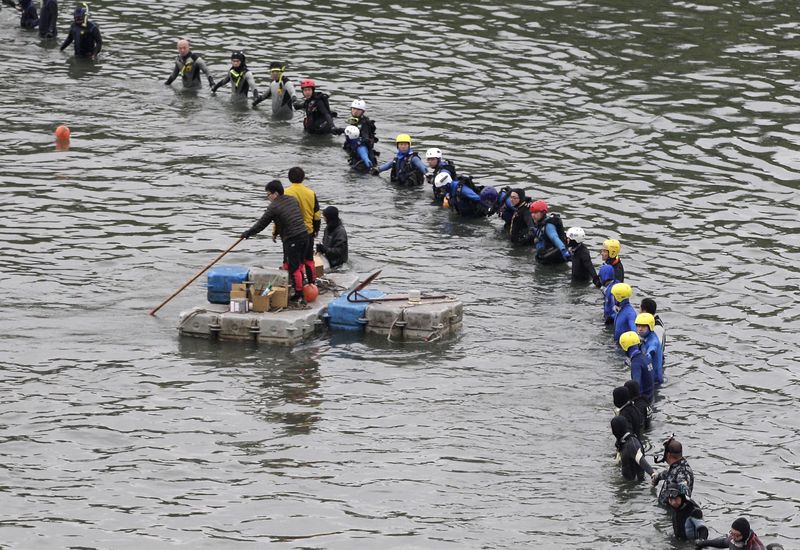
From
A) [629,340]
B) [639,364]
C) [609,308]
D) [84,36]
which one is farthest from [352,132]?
[639,364]

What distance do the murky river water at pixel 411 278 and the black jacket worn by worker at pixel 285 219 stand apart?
2023 mm

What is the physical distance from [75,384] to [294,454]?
4.26m

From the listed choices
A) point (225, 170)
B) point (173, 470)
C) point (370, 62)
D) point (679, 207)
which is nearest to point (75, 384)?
point (173, 470)

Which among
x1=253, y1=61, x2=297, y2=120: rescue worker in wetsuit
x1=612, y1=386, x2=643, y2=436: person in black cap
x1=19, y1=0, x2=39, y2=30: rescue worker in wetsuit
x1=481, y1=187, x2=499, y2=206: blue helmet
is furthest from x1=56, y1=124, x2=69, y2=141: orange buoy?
x1=612, y1=386, x2=643, y2=436: person in black cap

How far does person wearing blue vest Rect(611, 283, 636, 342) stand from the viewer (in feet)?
77.5

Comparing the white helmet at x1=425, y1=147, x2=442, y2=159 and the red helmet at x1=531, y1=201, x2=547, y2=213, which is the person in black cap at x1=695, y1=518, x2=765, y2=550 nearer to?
the red helmet at x1=531, y1=201, x2=547, y2=213

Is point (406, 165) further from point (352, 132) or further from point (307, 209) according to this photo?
point (307, 209)

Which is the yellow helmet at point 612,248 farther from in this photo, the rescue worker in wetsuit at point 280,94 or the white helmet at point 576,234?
the rescue worker in wetsuit at point 280,94

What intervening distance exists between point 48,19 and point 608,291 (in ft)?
82.1

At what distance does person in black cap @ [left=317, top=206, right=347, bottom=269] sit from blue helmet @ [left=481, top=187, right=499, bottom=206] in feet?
12.8

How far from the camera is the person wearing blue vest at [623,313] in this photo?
23609 millimetres

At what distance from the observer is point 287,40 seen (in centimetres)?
4291

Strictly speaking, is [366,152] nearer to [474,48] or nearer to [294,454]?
[474,48]

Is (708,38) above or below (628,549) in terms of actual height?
above
